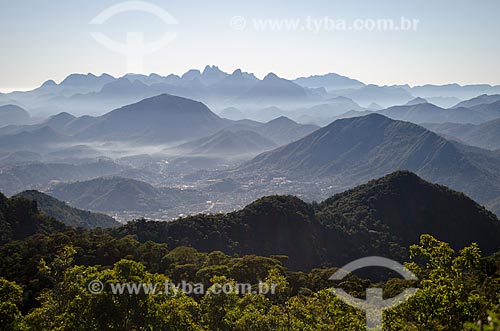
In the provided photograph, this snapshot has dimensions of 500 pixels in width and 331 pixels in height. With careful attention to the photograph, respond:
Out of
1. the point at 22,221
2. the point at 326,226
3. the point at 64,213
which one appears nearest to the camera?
the point at 22,221

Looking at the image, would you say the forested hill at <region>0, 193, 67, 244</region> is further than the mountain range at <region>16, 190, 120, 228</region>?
No

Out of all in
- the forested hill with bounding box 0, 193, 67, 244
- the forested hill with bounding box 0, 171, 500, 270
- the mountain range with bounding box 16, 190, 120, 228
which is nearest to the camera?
the forested hill with bounding box 0, 193, 67, 244

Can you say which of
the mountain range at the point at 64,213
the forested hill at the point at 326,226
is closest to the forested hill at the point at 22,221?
the forested hill at the point at 326,226

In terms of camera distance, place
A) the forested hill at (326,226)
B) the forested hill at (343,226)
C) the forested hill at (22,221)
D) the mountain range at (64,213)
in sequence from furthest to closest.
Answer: the mountain range at (64,213)
the forested hill at (343,226)
the forested hill at (326,226)
the forested hill at (22,221)

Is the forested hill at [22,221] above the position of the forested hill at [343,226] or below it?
above

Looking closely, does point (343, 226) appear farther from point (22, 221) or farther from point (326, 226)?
point (22, 221)

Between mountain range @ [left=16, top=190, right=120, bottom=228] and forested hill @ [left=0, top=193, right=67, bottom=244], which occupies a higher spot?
forested hill @ [left=0, top=193, right=67, bottom=244]

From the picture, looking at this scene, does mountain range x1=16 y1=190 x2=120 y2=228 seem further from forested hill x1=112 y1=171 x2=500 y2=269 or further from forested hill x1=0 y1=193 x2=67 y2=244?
forested hill x1=112 y1=171 x2=500 y2=269

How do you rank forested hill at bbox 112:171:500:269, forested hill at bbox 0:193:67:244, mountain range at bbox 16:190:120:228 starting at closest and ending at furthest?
forested hill at bbox 0:193:67:244
forested hill at bbox 112:171:500:269
mountain range at bbox 16:190:120:228

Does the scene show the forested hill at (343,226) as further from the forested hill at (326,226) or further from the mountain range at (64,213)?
the mountain range at (64,213)

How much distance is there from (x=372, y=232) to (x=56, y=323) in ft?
236

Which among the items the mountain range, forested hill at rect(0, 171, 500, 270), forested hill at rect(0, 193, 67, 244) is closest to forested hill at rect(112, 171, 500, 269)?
forested hill at rect(0, 171, 500, 270)

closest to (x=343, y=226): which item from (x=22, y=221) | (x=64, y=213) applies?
(x=22, y=221)

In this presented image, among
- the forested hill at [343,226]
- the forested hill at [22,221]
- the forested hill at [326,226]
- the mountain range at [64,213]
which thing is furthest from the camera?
the mountain range at [64,213]
